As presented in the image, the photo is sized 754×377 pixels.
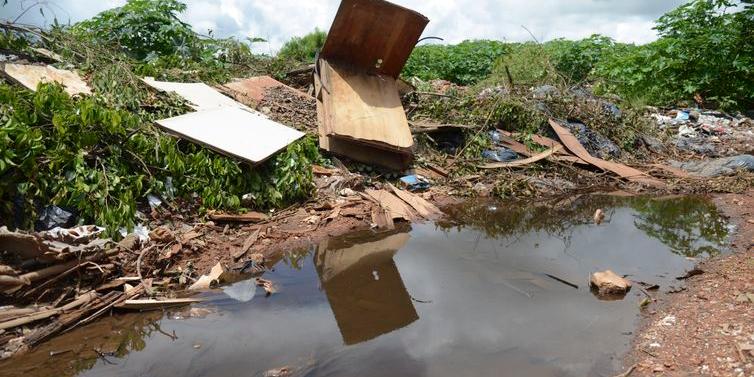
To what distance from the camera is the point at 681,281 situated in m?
4.18

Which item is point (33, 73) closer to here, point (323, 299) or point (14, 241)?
point (14, 241)

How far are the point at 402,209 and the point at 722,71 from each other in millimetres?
9271

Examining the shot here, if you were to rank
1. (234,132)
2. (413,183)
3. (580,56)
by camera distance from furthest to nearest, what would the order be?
1. (580,56)
2. (413,183)
3. (234,132)

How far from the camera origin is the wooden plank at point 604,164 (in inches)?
288

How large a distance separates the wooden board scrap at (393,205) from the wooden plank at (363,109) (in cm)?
71

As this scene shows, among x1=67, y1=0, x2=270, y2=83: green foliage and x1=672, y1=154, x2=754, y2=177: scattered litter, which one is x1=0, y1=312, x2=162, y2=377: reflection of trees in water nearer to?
x1=67, y1=0, x2=270, y2=83: green foliage

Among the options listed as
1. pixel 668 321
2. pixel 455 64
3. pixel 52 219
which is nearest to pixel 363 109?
pixel 52 219

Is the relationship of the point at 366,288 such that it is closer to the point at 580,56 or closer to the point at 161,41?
the point at 161,41

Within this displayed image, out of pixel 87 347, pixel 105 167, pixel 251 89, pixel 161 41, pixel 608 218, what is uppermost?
pixel 161 41

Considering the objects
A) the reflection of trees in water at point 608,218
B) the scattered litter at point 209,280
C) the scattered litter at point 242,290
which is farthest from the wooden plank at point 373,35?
the scattered litter at point 242,290

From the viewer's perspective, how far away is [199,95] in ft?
21.6

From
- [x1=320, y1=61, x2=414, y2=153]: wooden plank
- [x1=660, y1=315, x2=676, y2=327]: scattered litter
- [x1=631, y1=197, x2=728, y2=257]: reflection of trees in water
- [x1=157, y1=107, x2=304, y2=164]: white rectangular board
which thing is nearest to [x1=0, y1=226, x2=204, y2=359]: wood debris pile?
Result: [x1=157, y1=107, x2=304, y2=164]: white rectangular board

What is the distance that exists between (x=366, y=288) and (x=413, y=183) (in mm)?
2642

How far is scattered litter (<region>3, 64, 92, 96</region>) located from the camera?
532cm
